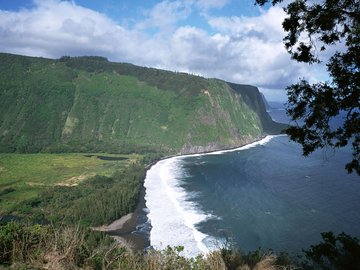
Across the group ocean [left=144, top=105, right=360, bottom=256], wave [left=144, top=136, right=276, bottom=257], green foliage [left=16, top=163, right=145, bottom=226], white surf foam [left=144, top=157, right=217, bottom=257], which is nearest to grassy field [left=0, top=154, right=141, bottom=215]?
green foliage [left=16, top=163, right=145, bottom=226]

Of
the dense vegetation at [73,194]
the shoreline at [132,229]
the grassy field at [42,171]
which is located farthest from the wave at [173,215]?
the grassy field at [42,171]

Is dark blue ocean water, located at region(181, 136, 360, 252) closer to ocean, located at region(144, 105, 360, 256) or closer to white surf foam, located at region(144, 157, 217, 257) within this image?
ocean, located at region(144, 105, 360, 256)

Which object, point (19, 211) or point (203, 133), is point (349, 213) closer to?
point (19, 211)

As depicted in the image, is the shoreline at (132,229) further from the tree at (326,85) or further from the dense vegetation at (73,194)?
the tree at (326,85)

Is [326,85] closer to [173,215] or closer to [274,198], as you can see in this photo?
[173,215]

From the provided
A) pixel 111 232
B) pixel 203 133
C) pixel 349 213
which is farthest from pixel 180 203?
pixel 203 133

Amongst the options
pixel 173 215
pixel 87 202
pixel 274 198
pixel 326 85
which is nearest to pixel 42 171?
pixel 87 202
